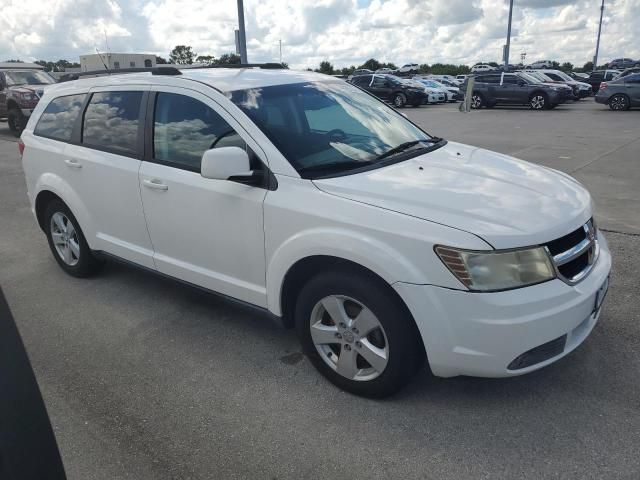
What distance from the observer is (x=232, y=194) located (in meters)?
3.24

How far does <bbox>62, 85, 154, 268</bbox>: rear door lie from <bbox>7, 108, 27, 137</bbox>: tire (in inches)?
485

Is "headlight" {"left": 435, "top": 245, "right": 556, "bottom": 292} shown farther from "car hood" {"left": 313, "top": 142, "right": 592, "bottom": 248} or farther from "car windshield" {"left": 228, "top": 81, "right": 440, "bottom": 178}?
"car windshield" {"left": 228, "top": 81, "right": 440, "bottom": 178}

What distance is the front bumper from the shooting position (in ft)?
8.14

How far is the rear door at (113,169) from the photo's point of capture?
3.90m

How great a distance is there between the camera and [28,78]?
1576 cm

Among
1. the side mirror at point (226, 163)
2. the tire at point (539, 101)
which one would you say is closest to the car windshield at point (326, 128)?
the side mirror at point (226, 163)

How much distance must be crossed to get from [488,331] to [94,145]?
10.8 ft

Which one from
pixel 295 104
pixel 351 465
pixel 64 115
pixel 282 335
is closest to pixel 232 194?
pixel 295 104

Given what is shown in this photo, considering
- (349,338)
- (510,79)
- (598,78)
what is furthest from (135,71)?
(598,78)

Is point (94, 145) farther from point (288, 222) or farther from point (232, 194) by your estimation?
point (288, 222)

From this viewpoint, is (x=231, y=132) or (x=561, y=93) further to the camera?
(x=561, y=93)

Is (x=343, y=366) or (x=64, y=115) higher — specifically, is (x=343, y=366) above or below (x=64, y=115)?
below

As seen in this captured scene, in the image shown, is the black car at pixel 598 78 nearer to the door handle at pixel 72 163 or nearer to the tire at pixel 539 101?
the tire at pixel 539 101

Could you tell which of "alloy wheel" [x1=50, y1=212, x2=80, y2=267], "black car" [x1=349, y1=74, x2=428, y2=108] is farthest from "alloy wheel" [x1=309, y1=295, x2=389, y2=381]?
"black car" [x1=349, y1=74, x2=428, y2=108]
